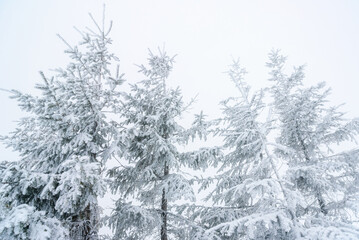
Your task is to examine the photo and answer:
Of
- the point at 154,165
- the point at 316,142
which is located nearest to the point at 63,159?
the point at 154,165

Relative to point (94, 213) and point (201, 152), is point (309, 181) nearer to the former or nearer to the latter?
point (201, 152)

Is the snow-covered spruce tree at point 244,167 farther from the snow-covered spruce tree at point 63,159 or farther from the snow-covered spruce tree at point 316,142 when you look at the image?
the snow-covered spruce tree at point 63,159

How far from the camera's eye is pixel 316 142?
853 cm

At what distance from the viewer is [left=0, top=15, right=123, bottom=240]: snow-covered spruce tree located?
4.16 m

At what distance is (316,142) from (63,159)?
964cm

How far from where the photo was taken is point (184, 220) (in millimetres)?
7586

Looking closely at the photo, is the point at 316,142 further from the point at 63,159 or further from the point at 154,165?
the point at 63,159

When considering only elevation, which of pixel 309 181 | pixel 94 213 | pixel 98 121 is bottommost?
pixel 94 213

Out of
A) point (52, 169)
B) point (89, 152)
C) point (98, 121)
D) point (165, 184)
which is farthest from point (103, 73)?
point (165, 184)

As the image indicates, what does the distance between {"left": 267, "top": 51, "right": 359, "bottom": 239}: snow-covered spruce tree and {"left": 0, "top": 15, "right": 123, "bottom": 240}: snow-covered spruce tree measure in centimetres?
601

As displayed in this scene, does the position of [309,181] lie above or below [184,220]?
above

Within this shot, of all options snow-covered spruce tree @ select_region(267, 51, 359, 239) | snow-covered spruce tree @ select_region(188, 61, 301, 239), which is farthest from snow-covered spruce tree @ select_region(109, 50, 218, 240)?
snow-covered spruce tree @ select_region(267, 51, 359, 239)

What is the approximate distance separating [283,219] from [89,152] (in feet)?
19.0

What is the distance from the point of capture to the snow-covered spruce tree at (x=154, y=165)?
7016mm
